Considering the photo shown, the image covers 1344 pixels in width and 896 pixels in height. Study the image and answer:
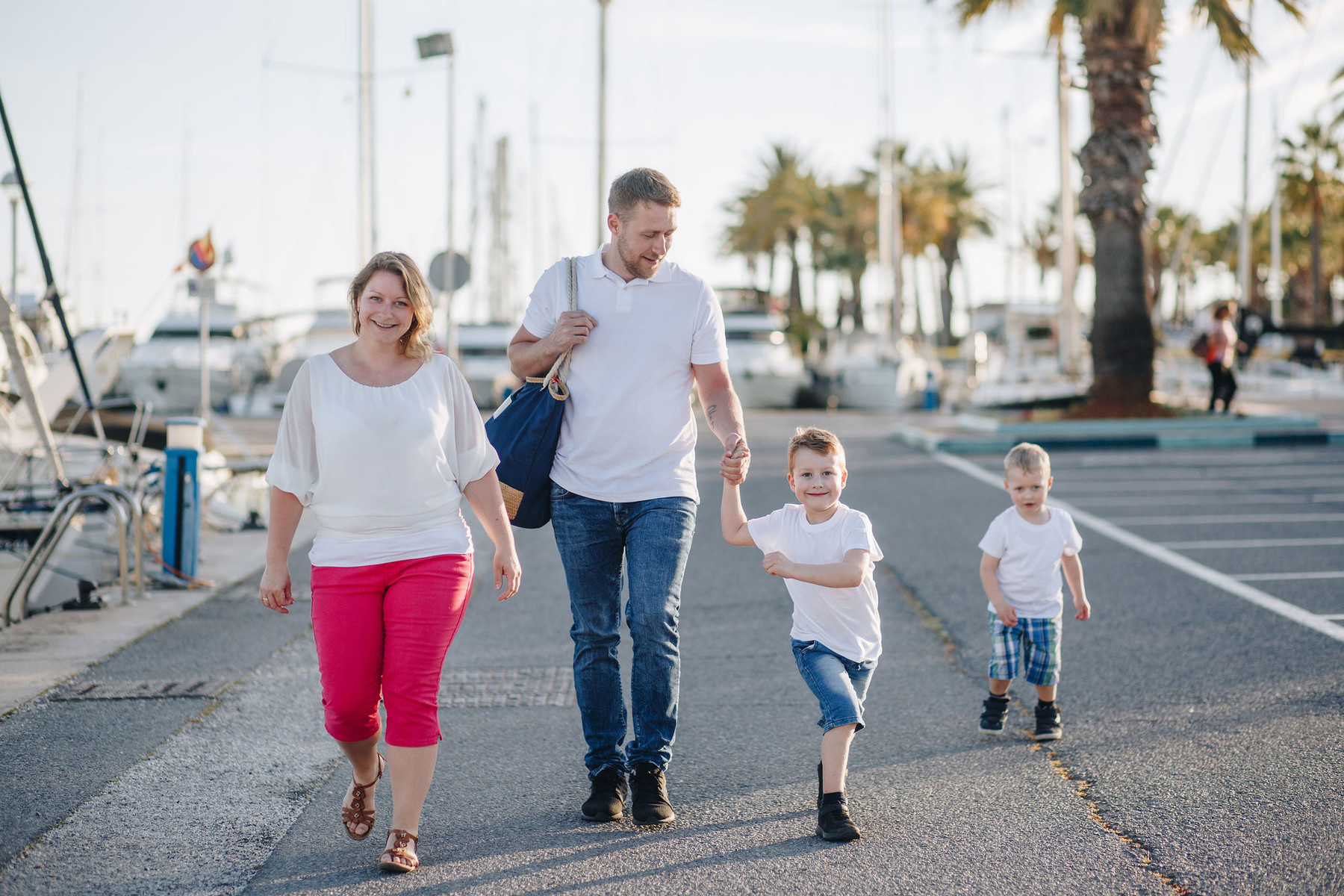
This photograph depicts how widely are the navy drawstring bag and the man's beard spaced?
0.57 ft

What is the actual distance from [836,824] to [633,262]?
6.04 feet

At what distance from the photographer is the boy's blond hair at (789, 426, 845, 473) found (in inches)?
147

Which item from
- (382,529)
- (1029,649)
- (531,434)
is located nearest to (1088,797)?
(1029,649)

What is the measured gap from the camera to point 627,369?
377 centimetres

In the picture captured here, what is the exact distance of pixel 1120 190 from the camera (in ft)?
52.7

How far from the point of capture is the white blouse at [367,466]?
3.38 m

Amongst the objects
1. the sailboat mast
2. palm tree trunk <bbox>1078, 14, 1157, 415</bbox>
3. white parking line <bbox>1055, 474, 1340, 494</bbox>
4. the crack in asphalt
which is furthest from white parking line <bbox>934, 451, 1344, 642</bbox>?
the sailboat mast

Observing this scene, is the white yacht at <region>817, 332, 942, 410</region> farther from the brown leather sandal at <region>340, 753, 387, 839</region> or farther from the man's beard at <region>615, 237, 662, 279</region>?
the brown leather sandal at <region>340, 753, 387, 839</region>

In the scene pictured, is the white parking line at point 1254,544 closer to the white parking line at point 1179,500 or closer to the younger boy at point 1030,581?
the white parking line at point 1179,500

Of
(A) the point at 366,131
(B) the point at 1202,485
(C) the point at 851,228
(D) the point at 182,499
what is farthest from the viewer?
(C) the point at 851,228

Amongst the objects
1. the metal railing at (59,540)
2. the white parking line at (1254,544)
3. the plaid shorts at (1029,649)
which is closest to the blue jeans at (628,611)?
the plaid shorts at (1029,649)

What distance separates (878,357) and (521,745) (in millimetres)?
30331

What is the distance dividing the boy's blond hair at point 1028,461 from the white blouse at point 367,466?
221 centimetres

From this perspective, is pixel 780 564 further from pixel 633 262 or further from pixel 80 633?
pixel 80 633
